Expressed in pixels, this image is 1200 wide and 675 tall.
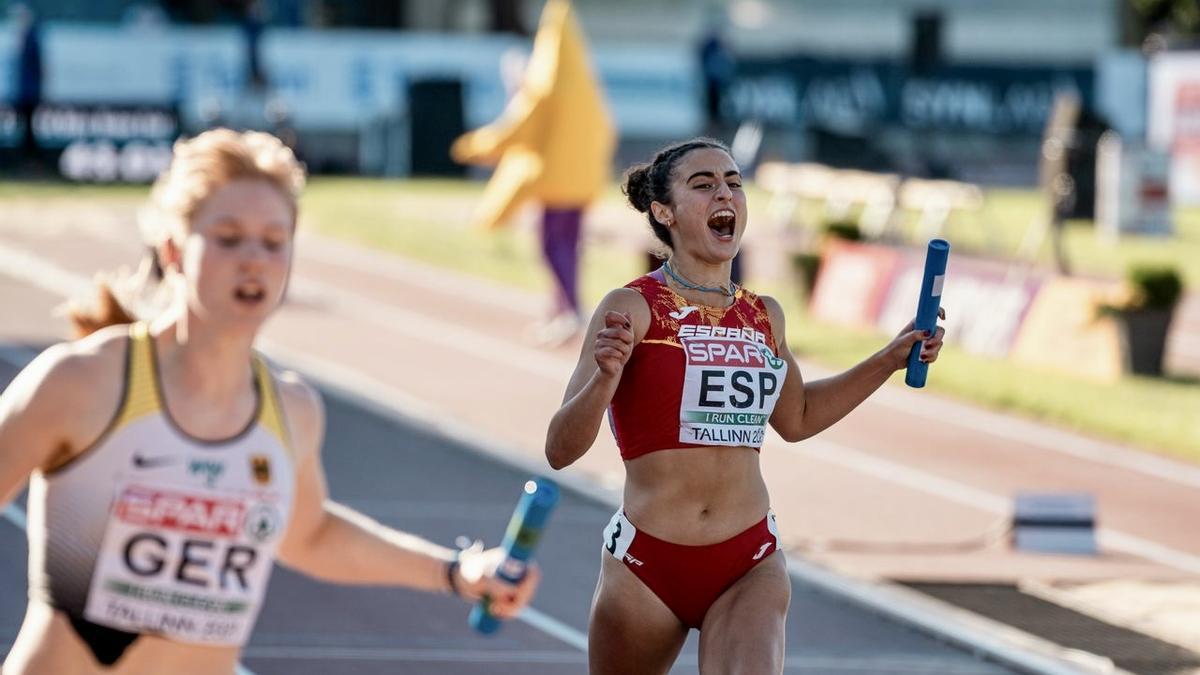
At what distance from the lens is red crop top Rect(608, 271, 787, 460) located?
5.94 metres

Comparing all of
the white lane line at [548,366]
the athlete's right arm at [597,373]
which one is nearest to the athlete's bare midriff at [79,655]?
the athlete's right arm at [597,373]

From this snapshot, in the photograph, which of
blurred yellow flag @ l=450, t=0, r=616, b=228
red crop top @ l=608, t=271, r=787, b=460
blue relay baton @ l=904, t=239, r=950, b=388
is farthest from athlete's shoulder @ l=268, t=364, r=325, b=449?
blurred yellow flag @ l=450, t=0, r=616, b=228

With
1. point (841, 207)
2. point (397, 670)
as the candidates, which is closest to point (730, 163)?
point (397, 670)

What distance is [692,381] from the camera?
594 centimetres

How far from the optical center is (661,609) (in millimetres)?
5957

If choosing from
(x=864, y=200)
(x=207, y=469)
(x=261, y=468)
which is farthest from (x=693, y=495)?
(x=864, y=200)

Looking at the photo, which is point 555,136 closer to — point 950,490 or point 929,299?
point 950,490

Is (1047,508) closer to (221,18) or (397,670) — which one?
(397,670)

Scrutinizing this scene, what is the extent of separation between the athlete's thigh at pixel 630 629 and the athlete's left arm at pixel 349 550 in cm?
141

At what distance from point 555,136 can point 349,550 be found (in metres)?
14.8

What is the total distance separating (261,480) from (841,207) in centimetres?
2648

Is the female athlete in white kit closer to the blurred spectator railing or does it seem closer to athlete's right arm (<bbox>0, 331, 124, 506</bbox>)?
A: athlete's right arm (<bbox>0, 331, 124, 506</bbox>)

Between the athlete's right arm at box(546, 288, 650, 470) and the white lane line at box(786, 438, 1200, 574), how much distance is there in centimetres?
655

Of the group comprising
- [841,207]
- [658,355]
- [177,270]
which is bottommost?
[841,207]
